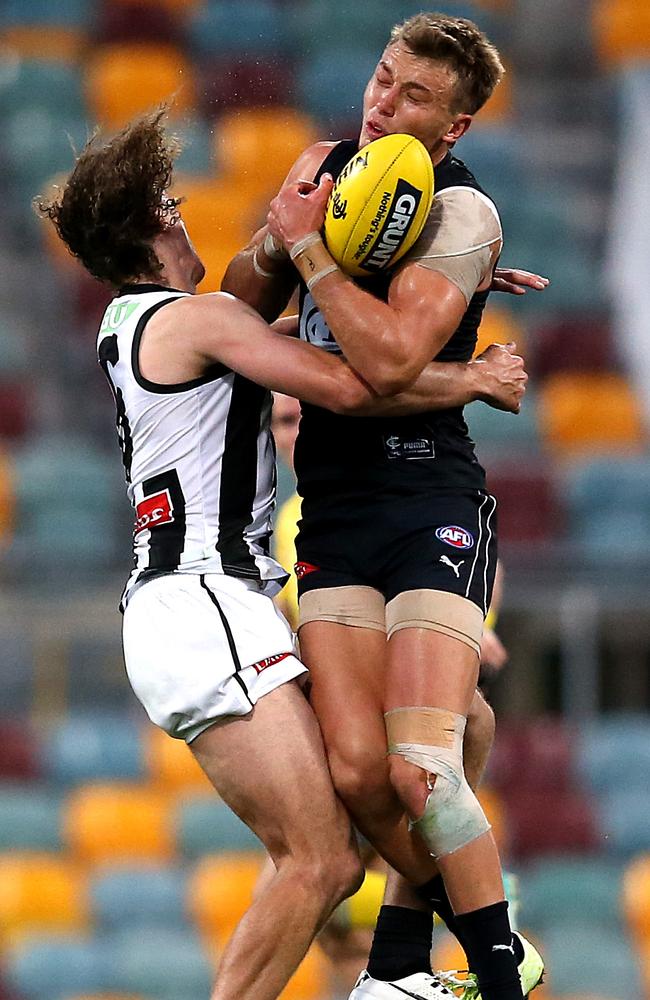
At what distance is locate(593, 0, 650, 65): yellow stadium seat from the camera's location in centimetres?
1277

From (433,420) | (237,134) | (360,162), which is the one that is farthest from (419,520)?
(237,134)

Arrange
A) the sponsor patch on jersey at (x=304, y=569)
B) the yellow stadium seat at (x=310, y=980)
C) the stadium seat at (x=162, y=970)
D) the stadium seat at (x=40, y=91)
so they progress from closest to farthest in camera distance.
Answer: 1. the sponsor patch on jersey at (x=304, y=569)
2. the stadium seat at (x=162, y=970)
3. the yellow stadium seat at (x=310, y=980)
4. the stadium seat at (x=40, y=91)

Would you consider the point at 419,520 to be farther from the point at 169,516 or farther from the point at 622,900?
the point at 622,900

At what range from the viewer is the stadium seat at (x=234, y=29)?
12242mm

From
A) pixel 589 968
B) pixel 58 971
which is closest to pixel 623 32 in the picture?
pixel 589 968

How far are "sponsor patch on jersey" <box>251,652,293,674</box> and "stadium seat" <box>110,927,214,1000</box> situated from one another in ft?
13.3

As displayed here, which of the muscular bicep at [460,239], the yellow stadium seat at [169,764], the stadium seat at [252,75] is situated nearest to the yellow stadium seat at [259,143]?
the stadium seat at [252,75]

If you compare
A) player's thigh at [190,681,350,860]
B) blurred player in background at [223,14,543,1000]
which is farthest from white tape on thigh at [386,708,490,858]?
player's thigh at [190,681,350,860]

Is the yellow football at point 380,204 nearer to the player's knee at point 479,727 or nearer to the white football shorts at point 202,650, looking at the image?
the white football shorts at point 202,650

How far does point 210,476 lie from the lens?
4.16 meters

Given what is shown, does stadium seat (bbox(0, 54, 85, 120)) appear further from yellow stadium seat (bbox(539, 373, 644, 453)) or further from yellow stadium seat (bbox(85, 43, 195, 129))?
yellow stadium seat (bbox(539, 373, 644, 453))

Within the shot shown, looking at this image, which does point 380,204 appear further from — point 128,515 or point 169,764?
point 128,515

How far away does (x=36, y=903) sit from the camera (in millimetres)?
8250

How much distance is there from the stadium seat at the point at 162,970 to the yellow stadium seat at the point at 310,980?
387 mm
